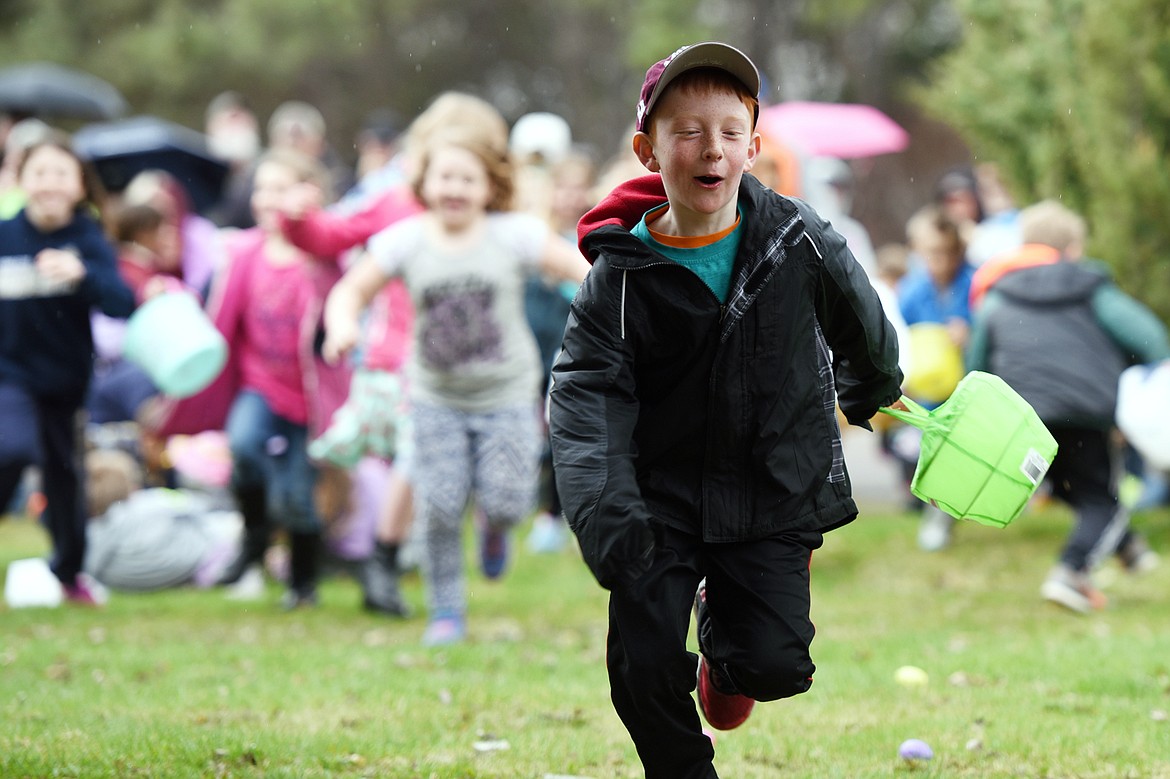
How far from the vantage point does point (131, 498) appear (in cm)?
938

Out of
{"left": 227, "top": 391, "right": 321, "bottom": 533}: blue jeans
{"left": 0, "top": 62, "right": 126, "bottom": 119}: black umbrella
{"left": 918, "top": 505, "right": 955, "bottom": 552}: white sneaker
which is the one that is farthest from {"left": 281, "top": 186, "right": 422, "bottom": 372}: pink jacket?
{"left": 0, "top": 62, "right": 126, "bottom": 119}: black umbrella

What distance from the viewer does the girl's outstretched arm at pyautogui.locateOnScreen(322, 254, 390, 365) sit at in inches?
259

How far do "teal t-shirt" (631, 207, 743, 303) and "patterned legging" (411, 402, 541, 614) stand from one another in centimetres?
325

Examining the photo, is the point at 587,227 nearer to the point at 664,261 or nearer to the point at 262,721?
the point at 664,261

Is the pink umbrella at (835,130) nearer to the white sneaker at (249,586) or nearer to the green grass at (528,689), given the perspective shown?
the green grass at (528,689)

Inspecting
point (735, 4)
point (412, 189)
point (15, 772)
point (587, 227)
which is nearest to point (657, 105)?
point (587, 227)

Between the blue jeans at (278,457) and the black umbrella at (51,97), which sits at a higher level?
the black umbrella at (51,97)

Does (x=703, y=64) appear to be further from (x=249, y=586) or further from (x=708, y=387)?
(x=249, y=586)

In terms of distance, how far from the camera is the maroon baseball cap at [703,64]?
12.2 ft

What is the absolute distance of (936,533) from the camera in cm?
1005

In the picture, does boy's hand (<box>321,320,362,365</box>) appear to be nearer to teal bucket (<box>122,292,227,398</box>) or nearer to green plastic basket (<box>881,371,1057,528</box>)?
teal bucket (<box>122,292,227,398</box>)

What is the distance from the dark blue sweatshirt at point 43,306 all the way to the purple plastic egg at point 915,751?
4618 millimetres

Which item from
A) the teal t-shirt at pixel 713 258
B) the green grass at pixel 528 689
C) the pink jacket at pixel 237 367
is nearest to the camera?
the teal t-shirt at pixel 713 258

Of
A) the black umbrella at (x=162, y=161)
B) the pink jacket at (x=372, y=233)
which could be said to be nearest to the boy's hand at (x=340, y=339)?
the pink jacket at (x=372, y=233)
